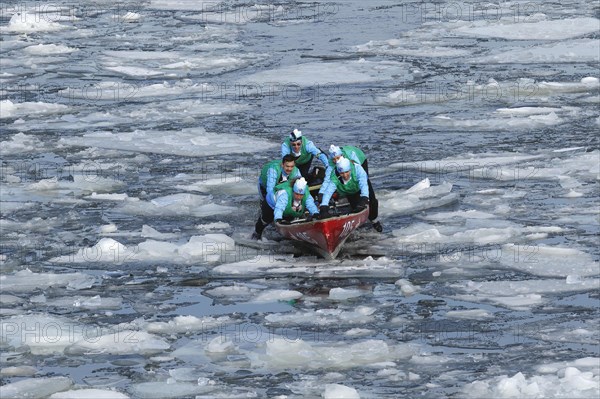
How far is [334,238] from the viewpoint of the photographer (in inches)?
585

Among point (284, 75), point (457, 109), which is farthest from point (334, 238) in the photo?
point (284, 75)

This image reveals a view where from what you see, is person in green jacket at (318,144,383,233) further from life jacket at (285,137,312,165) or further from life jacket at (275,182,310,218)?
life jacket at (285,137,312,165)

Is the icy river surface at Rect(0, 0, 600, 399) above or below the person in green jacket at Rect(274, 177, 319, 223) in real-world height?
below

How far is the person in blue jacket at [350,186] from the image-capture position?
15578mm

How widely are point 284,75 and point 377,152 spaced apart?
6.52 meters

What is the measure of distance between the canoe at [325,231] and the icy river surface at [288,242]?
0.19 metres

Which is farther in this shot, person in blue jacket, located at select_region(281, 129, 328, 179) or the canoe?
person in blue jacket, located at select_region(281, 129, 328, 179)

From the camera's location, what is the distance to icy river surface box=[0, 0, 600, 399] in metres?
11.9

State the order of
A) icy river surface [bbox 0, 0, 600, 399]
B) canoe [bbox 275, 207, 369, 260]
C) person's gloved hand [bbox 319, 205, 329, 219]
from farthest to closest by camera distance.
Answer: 1. person's gloved hand [bbox 319, 205, 329, 219]
2. canoe [bbox 275, 207, 369, 260]
3. icy river surface [bbox 0, 0, 600, 399]

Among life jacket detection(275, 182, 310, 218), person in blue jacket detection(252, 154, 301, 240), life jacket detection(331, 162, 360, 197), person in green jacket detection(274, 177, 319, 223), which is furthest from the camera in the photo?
person in blue jacket detection(252, 154, 301, 240)

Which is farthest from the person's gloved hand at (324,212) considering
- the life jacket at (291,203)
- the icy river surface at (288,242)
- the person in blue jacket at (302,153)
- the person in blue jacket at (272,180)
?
the person in blue jacket at (302,153)

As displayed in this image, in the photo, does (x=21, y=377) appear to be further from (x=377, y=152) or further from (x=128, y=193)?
(x=377, y=152)

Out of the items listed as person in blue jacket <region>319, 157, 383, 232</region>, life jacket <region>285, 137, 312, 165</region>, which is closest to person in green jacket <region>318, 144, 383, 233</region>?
person in blue jacket <region>319, 157, 383, 232</region>

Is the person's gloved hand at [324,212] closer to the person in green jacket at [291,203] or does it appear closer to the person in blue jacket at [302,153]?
the person in green jacket at [291,203]
